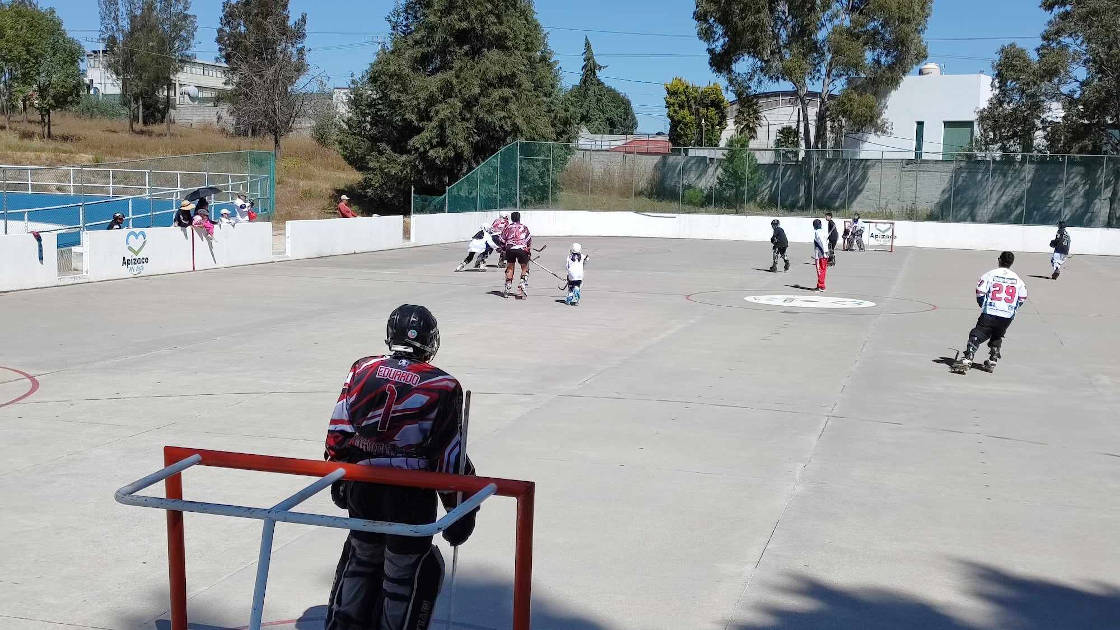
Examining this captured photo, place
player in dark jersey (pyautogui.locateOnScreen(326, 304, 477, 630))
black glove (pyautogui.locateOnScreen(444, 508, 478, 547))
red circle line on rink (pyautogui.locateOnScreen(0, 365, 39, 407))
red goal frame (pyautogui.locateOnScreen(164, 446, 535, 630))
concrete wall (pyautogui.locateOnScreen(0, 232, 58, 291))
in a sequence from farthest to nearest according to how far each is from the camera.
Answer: concrete wall (pyautogui.locateOnScreen(0, 232, 58, 291)), red circle line on rink (pyautogui.locateOnScreen(0, 365, 39, 407)), black glove (pyautogui.locateOnScreen(444, 508, 478, 547)), player in dark jersey (pyautogui.locateOnScreen(326, 304, 477, 630)), red goal frame (pyautogui.locateOnScreen(164, 446, 535, 630))

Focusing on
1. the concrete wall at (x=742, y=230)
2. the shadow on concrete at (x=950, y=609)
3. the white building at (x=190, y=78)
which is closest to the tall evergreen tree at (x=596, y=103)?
the white building at (x=190, y=78)

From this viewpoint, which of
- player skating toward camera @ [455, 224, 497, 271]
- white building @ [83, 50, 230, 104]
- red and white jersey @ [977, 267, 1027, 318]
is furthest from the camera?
white building @ [83, 50, 230, 104]

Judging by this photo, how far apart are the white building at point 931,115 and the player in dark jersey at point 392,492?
52649 millimetres

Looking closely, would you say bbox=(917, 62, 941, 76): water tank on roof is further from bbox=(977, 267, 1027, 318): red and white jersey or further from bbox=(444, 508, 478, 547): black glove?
bbox=(444, 508, 478, 547): black glove

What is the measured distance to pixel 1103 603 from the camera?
5668mm

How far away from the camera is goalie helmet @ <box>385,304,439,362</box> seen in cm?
412

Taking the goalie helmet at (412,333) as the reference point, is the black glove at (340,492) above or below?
below

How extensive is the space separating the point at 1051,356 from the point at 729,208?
3359 centimetres

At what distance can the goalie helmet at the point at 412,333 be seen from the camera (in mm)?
4121

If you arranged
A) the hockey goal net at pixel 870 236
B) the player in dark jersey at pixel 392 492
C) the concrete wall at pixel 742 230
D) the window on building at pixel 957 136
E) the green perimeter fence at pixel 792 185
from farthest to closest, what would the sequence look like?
1. the window on building at pixel 957 136
2. the green perimeter fence at pixel 792 185
3. the concrete wall at pixel 742 230
4. the hockey goal net at pixel 870 236
5. the player in dark jersey at pixel 392 492

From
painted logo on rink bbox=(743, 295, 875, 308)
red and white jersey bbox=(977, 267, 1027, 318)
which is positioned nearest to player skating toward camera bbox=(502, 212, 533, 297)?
painted logo on rink bbox=(743, 295, 875, 308)

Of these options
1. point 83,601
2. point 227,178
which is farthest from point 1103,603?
point 227,178

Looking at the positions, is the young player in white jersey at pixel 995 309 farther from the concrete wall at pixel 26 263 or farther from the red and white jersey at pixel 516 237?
the concrete wall at pixel 26 263

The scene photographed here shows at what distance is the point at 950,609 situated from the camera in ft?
18.1
